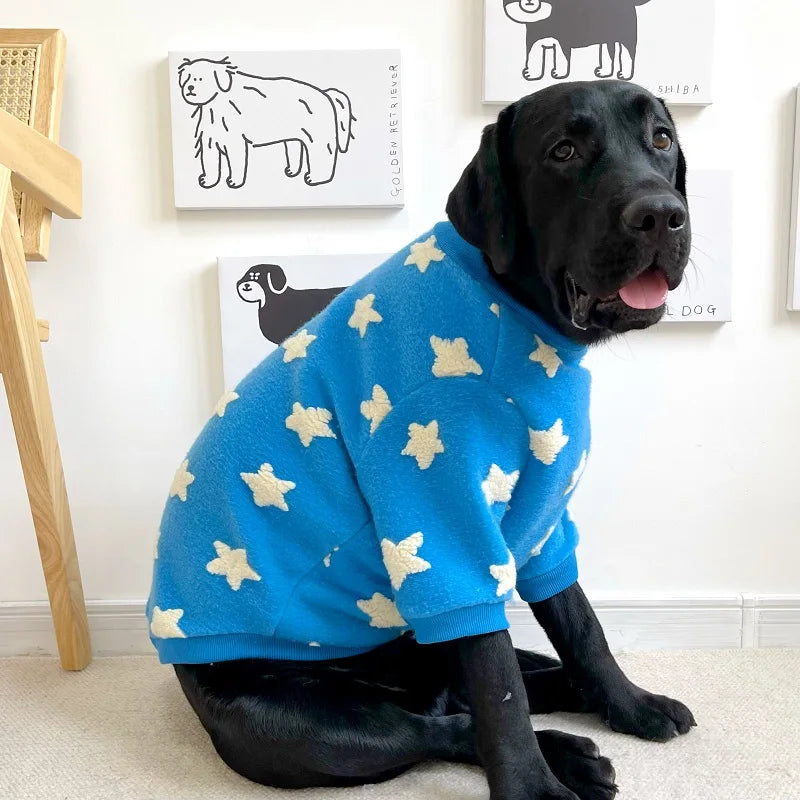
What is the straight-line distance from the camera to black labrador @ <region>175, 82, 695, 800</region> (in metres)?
0.76

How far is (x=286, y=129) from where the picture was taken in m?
1.27

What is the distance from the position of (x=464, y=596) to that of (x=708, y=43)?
39.5 inches

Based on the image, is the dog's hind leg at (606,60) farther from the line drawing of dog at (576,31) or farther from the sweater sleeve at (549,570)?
the sweater sleeve at (549,570)

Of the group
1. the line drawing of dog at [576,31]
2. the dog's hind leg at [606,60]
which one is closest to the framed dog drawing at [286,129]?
the line drawing of dog at [576,31]

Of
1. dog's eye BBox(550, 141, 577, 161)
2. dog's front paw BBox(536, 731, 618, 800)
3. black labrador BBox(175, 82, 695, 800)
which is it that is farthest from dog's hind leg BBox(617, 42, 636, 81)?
dog's front paw BBox(536, 731, 618, 800)

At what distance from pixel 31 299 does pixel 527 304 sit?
811 millimetres

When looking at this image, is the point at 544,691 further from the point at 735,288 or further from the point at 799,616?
the point at 735,288

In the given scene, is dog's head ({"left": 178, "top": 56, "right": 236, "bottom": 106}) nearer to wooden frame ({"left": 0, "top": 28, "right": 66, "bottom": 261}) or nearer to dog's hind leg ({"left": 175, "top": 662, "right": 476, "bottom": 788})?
wooden frame ({"left": 0, "top": 28, "right": 66, "bottom": 261})

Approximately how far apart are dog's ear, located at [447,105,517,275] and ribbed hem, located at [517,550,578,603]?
46 centimetres

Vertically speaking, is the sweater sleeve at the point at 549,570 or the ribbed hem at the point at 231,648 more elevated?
the sweater sleeve at the point at 549,570

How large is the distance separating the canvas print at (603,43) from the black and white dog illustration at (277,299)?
1.48ft

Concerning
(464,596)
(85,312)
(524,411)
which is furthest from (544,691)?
(85,312)

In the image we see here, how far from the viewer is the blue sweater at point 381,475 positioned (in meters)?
0.82

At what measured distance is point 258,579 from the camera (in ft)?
2.98
